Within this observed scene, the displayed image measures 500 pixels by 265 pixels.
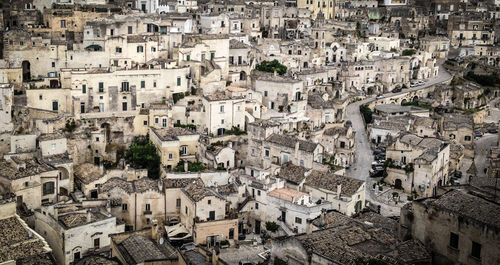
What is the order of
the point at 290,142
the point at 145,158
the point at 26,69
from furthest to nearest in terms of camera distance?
the point at 26,69, the point at 290,142, the point at 145,158

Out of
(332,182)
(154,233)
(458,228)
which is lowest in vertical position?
(154,233)

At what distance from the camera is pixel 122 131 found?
143 ft

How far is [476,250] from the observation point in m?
23.0

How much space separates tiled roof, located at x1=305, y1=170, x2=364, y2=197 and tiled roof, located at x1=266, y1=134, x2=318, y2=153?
6.92 ft

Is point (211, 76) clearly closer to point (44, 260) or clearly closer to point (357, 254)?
point (44, 260)

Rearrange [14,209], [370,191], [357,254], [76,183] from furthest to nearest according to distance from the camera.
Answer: [370,191], [76,183], [14,209], [357,254]

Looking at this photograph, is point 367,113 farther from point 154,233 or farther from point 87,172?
point 154,233

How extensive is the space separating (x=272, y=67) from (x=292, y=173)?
17.9m

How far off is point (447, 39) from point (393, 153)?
34.4 metres

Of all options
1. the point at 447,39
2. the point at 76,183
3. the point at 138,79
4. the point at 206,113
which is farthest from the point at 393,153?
the point at 447,39

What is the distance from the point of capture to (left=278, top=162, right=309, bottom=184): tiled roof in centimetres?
3888

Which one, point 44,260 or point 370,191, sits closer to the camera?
point 44,260

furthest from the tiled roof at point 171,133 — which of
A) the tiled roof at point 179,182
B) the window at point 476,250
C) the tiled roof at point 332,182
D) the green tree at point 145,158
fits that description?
the window at point 476,250

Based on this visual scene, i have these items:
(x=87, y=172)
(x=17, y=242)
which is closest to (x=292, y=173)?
(x=87, y=172)
